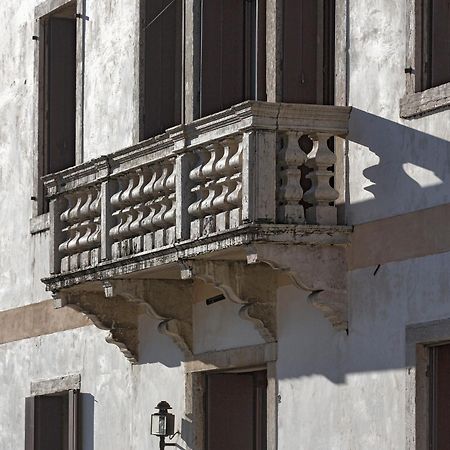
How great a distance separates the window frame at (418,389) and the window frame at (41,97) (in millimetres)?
6868

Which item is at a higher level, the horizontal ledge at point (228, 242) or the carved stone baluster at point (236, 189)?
the carved stone baluster at point (236, 189)

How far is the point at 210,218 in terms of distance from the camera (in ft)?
50.8

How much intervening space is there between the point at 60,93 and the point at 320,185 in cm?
678

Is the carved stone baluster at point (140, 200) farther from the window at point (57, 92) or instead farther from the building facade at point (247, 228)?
the window at point (57, 92)

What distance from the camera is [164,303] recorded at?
58.4 ft

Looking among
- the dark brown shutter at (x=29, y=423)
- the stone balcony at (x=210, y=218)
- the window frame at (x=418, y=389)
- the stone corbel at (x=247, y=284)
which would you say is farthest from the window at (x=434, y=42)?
the dark brown shutter at (x=29, y=423)

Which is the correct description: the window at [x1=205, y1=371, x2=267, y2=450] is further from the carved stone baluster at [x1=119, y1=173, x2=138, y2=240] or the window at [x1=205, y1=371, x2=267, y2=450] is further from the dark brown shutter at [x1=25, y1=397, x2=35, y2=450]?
the dark brown shutter at [x1=25, y1=397, x2=35, y2=450]

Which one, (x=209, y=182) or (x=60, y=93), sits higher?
(x=60, y=93)

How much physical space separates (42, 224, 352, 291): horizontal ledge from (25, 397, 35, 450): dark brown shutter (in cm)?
390

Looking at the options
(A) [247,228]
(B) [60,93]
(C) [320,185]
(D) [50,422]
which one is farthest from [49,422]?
(C) [320,185]

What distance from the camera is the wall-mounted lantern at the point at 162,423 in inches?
703

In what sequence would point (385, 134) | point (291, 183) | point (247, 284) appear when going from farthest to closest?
point (247, 284) < point (291, 183) < point (385, 134)

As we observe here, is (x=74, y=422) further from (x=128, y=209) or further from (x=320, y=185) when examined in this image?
(x=320, y=185)

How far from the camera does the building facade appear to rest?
14.2 m
